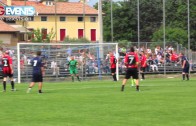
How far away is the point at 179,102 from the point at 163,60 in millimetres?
30206

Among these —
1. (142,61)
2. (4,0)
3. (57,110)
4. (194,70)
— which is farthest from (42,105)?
(4,0)

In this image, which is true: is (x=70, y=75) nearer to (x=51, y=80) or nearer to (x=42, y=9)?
(x=51, y=80)

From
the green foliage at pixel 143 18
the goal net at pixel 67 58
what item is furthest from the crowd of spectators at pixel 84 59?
the green foliage at pixel 143 18

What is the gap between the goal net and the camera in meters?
44.9

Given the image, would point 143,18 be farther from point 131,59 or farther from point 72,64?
point 131,59

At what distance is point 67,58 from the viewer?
46.8 meters

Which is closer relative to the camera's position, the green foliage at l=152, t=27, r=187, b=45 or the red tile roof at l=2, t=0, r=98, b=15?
the green foliage at l=152, t=27, r=187, b=45

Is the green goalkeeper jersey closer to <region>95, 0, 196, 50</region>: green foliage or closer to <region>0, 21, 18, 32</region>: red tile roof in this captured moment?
<region>0, 21, 18, 32</region>: red tile roof

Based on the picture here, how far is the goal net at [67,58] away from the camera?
147 ft

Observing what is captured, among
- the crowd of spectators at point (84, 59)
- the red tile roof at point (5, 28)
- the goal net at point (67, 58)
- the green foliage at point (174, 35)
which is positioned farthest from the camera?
the red tile roof at point (5, 28)

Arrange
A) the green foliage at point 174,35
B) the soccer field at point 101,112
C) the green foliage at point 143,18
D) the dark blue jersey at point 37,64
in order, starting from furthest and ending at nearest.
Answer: the green foliage at point 143,18 < the green foliage at point 174,35 < the dark blue jersey at point 37,64 < the soccer field at point 101,112

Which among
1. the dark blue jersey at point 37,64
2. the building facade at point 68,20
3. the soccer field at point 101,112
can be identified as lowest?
the soccer field at point 101,112

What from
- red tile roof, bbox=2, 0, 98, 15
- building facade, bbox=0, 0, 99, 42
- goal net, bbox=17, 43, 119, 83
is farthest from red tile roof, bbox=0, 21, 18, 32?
goal net, bbox=17, 43, 119, 83

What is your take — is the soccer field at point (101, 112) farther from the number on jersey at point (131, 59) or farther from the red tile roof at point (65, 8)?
the red tile roof at point (65, 8)
